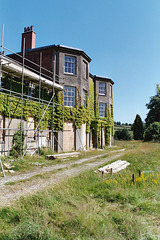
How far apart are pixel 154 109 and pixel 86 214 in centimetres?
4332

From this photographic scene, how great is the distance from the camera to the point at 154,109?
143 ft

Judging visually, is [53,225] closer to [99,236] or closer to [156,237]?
[99,236]

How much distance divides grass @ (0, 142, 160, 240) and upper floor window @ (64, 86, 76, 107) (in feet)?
45.1

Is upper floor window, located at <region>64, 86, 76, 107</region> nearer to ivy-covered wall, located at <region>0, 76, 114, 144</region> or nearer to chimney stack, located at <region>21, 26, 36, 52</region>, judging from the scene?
ivy-covered wall, located at <region>0, 76, 114, 144</region>

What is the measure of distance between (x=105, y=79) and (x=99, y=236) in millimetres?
25832

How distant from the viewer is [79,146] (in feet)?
63.3

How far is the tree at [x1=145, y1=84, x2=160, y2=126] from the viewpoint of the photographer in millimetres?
42256

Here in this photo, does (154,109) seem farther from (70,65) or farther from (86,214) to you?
(86,214)

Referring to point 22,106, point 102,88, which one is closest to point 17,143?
point 22,106

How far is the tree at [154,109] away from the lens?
139 ft

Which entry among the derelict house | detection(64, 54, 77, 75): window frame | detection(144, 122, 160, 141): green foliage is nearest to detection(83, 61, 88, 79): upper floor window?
the derelict house

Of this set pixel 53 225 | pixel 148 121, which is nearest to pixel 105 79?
pixel 148 121

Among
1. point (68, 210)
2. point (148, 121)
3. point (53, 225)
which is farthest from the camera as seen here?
point (148, 121)

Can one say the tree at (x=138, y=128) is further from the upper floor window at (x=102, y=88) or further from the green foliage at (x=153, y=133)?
the upper floor window at (x=102, y=88)
